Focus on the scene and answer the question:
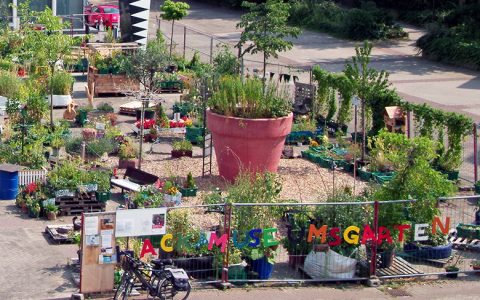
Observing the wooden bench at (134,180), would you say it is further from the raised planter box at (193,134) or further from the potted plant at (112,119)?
the potted plant at (112,119)

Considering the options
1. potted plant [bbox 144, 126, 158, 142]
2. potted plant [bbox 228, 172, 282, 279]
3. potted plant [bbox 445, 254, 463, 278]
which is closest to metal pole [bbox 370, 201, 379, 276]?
potted plant [bbox 445, 254, 463, 278]

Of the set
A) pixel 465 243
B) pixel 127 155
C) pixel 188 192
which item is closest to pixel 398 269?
pixel 465 243

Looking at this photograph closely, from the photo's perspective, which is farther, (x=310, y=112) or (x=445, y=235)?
(x=310, y=112)

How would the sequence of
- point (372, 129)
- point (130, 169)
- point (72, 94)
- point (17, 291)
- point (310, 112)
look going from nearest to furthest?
point (17, 291)
point (130, 169)
point (372, 129)
point (310, 112)
point (72, 94)

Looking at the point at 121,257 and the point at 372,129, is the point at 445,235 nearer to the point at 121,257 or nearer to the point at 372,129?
the point at 121,257

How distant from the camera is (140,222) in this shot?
16.3m

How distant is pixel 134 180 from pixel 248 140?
2507 millimetres

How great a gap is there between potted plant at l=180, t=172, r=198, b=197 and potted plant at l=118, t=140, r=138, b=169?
1.96 metres

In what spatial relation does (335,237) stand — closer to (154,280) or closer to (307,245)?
(307,245)

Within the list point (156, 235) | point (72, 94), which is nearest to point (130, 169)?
point (156, 235)

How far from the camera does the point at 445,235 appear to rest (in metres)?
→ 18.6

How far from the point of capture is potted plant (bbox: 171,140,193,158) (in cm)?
2539

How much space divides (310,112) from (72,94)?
25.7ft

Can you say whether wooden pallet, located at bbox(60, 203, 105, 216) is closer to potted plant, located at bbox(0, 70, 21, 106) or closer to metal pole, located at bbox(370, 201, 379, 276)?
metal pole, located at bbox(370, 201, 379, 276)
